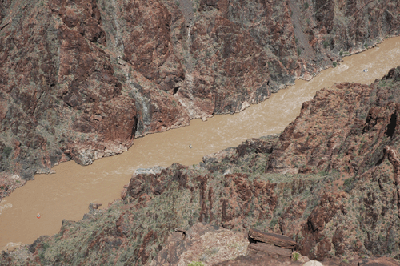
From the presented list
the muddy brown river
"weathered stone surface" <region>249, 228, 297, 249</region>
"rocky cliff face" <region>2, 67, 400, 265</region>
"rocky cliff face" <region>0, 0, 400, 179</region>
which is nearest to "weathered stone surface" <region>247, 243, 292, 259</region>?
"rocky cliff face" <region>2, 67, 400, 265</region>

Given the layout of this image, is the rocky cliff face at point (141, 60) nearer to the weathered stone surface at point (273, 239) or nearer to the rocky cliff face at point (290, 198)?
the rocky cliff face at point (290, 198)

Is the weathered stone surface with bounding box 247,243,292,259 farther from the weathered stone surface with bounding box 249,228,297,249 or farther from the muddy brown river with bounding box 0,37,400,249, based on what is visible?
the muddy brown river with bounding box 0,37,400,249

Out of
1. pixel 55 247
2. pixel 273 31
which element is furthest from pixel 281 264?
pixel 273 31

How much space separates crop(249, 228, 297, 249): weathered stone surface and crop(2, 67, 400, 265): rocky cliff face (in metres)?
0.31

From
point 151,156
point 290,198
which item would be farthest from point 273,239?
point 151,156

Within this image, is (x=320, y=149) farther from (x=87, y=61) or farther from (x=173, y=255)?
(x=87, y=61)

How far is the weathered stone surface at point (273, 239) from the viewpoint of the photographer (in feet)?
101

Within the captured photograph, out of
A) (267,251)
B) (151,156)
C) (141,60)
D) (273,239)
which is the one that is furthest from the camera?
(141,60)

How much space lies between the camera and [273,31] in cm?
6612

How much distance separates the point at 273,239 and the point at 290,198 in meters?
5.47

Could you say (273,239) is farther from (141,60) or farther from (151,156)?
(141,60)

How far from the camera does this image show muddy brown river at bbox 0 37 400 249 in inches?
1845

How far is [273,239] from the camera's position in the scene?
103 feet

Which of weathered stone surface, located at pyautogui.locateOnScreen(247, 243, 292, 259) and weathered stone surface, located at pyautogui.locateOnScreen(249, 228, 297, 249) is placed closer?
weathered stone surface, located at pyautogui.locateOnScreen(247, 243, 292, 259)
